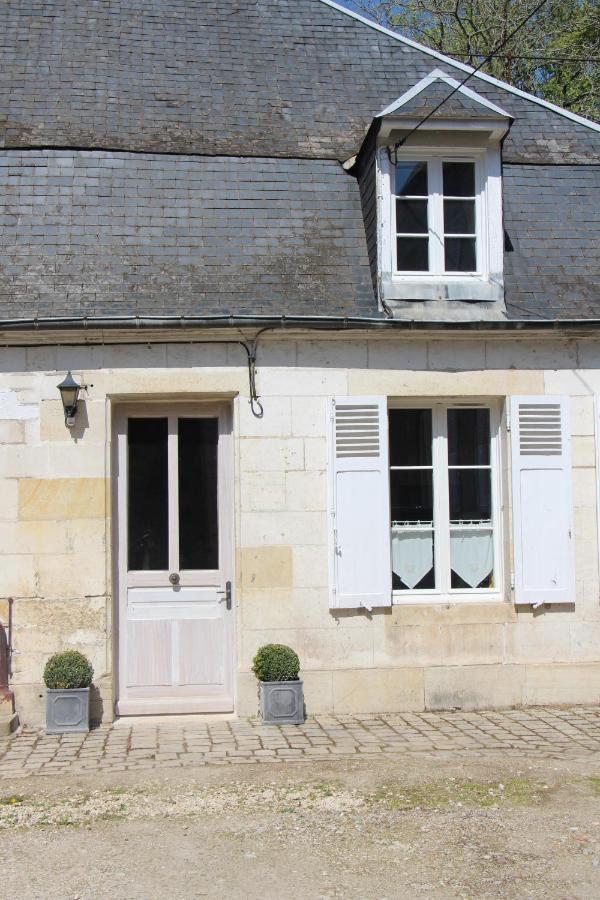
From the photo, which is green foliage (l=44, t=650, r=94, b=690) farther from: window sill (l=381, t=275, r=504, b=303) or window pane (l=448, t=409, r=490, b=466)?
window sill (l=381, t=275, r=504, b=303)

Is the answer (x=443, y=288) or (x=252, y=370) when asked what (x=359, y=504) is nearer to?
(x=252, y=370)

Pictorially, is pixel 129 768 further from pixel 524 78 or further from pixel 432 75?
pixel 524 78

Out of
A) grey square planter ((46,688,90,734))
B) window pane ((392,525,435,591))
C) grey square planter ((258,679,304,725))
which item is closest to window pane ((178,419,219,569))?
grey square planter ((258,679,304,725))

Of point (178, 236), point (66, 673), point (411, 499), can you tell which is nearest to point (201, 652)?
point (66, 673)

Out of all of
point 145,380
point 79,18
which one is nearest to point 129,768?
point 145,380

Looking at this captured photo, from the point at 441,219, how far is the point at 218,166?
2185 mm

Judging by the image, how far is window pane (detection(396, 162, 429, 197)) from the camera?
337 inches

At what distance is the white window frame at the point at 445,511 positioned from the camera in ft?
27.2

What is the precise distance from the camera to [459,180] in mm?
8656

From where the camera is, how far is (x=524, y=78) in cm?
1750

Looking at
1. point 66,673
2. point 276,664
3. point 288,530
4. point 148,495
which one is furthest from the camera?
point 148,495

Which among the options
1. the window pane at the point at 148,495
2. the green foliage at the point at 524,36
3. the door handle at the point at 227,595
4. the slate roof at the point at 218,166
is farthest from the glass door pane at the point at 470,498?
the green foliage at the point at 524,36

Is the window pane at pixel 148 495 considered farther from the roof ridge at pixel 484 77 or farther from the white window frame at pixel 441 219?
the roof ridge at pixel 484 77

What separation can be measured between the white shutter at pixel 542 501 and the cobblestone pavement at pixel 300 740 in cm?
108
